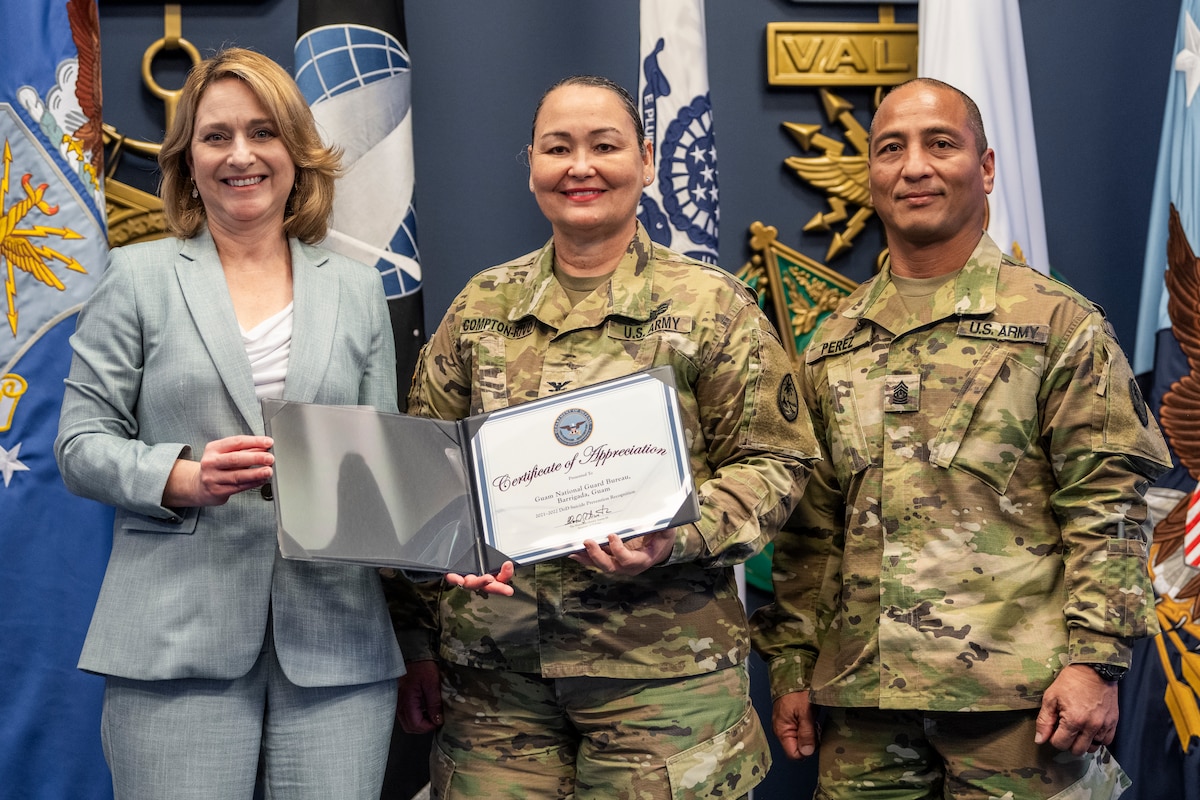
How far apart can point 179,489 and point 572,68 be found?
1625 millimetres

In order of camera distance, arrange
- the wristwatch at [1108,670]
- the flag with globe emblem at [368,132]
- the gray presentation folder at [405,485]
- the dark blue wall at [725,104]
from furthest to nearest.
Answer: the dark blue wall at [725,104]
the flag with globe emblem at [368,132]
the wristwatch at [1108,670]
the gray presentation folder at [405,485]

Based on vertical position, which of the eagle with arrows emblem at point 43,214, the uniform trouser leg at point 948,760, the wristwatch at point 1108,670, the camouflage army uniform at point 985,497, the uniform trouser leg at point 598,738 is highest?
the eagle with arrows emblem at point 43,214

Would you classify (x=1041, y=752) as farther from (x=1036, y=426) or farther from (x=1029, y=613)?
(x=1036, y=426)

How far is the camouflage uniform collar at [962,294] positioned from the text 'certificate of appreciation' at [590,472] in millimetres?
602

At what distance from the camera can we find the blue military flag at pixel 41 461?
2.12 meters

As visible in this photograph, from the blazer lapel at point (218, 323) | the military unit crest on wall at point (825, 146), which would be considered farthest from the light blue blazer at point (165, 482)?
the military unit crest on wall at point (825, 146)

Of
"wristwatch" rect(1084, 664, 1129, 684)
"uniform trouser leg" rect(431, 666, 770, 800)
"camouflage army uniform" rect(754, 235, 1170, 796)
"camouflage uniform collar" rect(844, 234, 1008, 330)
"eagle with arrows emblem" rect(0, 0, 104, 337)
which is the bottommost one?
"uniform trouser leg" rect(431, 666, 770, 800)

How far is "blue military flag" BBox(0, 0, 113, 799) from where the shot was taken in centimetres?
212

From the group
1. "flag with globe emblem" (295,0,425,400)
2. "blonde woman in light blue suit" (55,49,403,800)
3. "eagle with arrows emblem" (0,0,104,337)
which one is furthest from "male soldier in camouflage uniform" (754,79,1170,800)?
"eagle with arrows emblem" (0,0,104,337)

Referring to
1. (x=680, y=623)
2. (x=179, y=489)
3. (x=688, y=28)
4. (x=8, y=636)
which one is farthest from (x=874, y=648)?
(x=8, y=636)

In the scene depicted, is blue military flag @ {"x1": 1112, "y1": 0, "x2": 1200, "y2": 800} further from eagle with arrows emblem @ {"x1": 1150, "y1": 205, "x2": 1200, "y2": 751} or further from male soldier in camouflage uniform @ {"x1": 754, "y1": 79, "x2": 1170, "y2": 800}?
male soldier in camouflage uniform @ {"x1": 754, "y1": 79, "x2": 1170, "y2": 800}

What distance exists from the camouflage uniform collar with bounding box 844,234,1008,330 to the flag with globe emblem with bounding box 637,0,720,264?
51 centimetres

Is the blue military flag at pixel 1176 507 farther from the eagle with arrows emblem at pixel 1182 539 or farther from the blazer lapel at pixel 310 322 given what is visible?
the blazer lapel at pixel 310 322

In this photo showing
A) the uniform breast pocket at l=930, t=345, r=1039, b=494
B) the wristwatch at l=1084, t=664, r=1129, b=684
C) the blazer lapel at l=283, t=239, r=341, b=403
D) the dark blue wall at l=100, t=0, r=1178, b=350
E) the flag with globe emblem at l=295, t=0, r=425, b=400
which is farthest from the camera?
the dark blue wall at l=100, t=0, r=1178, b=350
